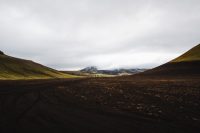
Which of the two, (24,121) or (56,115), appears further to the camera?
(56,115)

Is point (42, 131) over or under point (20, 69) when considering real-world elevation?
under

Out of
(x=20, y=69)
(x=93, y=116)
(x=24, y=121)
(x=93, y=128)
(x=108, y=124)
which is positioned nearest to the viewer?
(x=93, y=128)

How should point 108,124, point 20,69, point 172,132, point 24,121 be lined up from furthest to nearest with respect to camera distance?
point 20,69
point 24,121
point 108,124
point 172,132

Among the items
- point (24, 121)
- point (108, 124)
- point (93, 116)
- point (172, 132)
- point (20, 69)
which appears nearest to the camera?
point (172, 132)

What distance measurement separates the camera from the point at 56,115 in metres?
14.1

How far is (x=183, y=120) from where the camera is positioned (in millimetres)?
12320

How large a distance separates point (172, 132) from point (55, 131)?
5.31m

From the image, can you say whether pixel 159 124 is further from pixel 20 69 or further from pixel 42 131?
pixel 20 69

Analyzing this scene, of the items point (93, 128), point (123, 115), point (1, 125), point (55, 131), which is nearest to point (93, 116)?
point (123, 115)

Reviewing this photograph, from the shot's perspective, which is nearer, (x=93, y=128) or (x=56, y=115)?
(x=93, y=128)

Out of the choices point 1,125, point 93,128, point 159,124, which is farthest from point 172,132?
point 1,125

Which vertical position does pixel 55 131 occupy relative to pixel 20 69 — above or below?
below

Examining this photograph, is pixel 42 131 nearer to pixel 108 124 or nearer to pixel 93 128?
pixel 93 128

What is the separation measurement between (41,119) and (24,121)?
3.20ft
